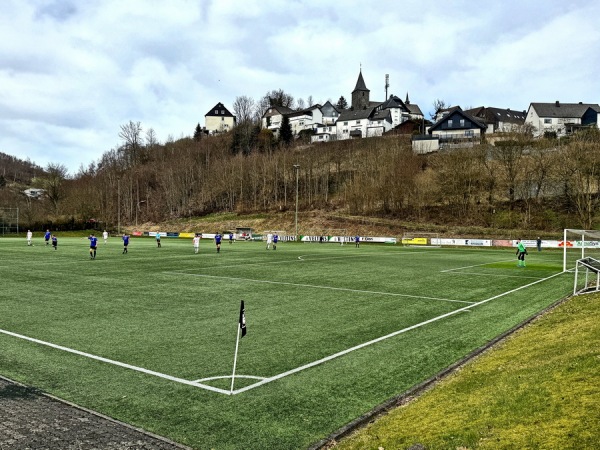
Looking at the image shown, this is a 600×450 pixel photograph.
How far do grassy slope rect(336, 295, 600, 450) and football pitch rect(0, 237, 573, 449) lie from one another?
0.99m

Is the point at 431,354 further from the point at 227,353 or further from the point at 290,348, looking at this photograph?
the point at 227,353

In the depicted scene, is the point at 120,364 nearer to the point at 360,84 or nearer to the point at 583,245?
the point at 583,245

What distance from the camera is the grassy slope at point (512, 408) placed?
540cm

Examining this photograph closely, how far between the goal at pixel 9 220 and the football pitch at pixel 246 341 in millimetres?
69247

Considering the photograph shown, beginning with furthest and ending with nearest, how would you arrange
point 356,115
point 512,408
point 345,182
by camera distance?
1. point 356,115
2. point 345,182
3. point 512,408

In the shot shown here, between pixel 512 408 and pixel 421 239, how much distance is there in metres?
60.7

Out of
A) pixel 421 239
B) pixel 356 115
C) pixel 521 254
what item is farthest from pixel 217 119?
pixel 521 254

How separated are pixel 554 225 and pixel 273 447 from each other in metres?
70.5

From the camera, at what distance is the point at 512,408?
20.9ft

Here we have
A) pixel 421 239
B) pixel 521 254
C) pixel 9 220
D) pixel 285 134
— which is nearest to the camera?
pixel 521 254

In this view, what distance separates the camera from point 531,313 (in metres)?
16.5

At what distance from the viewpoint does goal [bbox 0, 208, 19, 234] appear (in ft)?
279

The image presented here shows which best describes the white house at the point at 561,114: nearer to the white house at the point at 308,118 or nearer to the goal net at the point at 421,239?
the white house at the point at 308,118

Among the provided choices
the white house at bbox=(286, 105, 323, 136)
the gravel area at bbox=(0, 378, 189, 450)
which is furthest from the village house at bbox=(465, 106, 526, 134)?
the gravel area at bbox=(0, 378, 189, 450)
